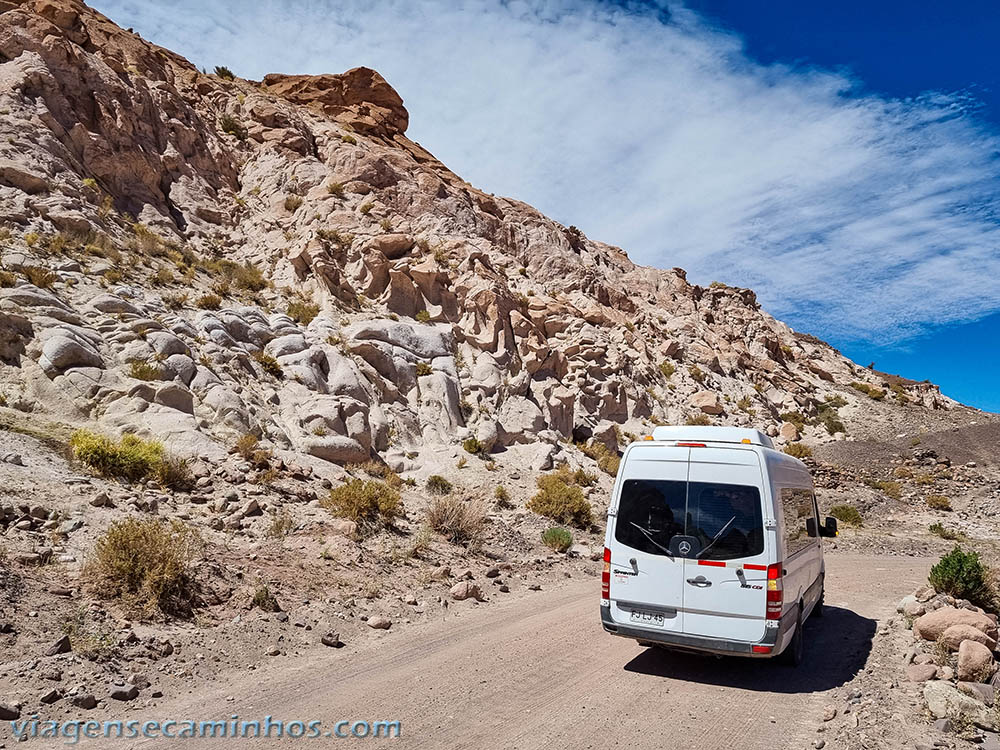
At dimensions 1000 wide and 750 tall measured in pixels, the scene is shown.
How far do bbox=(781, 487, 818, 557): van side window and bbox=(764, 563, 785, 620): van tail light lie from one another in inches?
18.7

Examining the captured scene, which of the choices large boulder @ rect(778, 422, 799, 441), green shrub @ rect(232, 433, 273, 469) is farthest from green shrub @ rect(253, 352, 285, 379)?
large boulder @ rect(778, 422, 799, 441)

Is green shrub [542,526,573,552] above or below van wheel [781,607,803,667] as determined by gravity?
above

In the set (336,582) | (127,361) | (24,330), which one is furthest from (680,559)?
(24,330)

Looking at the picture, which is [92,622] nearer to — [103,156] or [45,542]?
[45,542]

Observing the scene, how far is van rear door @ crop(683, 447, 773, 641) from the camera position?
21.2 ft

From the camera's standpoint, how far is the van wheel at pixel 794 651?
23.9ft

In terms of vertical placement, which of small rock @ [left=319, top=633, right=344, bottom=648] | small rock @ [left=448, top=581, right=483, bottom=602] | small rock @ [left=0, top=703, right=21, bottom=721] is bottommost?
small rock @ [left=319, top=633, right=344, bottom=648]

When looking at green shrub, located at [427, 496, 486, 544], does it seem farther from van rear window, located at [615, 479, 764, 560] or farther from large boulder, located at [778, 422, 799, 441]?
large boulder, located at [778, 422, 799, 441]

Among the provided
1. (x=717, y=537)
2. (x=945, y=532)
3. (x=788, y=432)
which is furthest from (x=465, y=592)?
(x=788, y=432)

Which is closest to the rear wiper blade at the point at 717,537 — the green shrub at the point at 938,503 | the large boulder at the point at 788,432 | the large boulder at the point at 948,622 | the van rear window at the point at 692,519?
the van rear window at the point at 692,519

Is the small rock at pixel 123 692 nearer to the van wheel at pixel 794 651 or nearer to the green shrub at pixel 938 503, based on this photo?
the van wheel at pixel 794 651

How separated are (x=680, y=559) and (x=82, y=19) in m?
34.0

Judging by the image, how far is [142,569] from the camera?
7.62m

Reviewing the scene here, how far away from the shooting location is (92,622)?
6.71 metres
